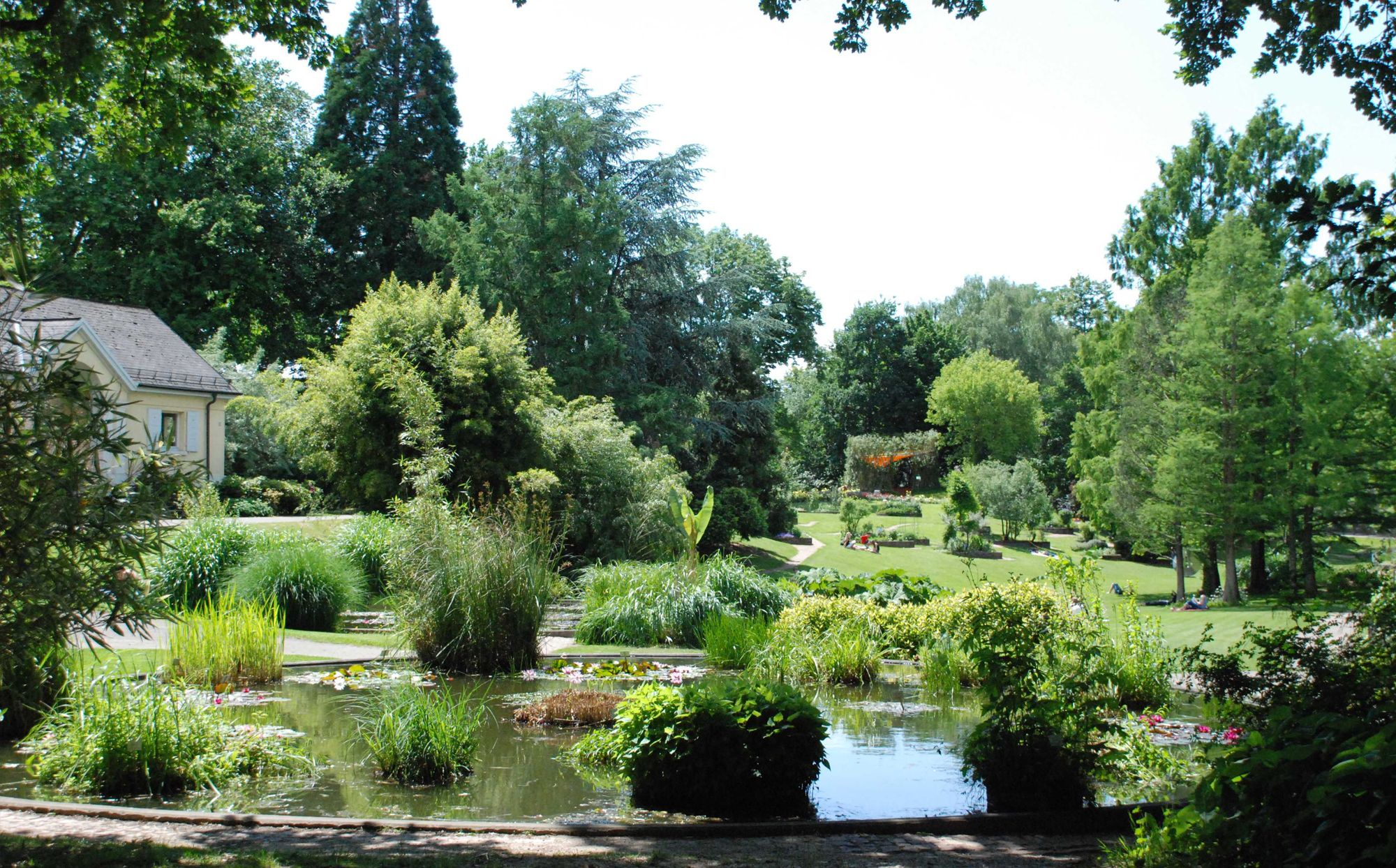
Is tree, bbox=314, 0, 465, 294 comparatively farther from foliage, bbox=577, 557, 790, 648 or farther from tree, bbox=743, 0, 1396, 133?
tree, bbox=743, 0, 1396, 133

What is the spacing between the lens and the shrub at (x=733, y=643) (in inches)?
464

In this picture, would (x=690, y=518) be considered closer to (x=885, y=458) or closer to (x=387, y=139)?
(x=387, y=139)

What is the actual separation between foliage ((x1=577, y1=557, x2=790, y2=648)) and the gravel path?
23.1 ft

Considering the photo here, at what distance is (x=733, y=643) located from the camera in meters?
11.8

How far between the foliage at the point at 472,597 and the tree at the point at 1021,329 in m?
63.3

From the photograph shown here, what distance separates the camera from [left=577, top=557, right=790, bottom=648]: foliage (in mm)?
13906

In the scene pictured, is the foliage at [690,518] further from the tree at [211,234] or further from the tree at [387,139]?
the tree at [387,139]

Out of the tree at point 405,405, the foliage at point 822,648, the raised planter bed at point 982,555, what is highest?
the tree at point 405,405

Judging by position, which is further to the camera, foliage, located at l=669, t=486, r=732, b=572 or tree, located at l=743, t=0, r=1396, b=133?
foliage, located at l=669, t=486, r=732, b=572

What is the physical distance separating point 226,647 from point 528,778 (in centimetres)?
416

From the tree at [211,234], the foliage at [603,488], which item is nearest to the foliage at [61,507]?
the foliage at [603,488]

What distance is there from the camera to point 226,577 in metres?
14.1

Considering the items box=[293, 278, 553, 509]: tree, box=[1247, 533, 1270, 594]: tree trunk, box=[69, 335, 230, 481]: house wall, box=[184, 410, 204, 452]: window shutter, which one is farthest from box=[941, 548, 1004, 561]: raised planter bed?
box=[184, 410, 204, 452]: window shutter

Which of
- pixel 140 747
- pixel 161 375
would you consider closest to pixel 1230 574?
pixel 140 747
